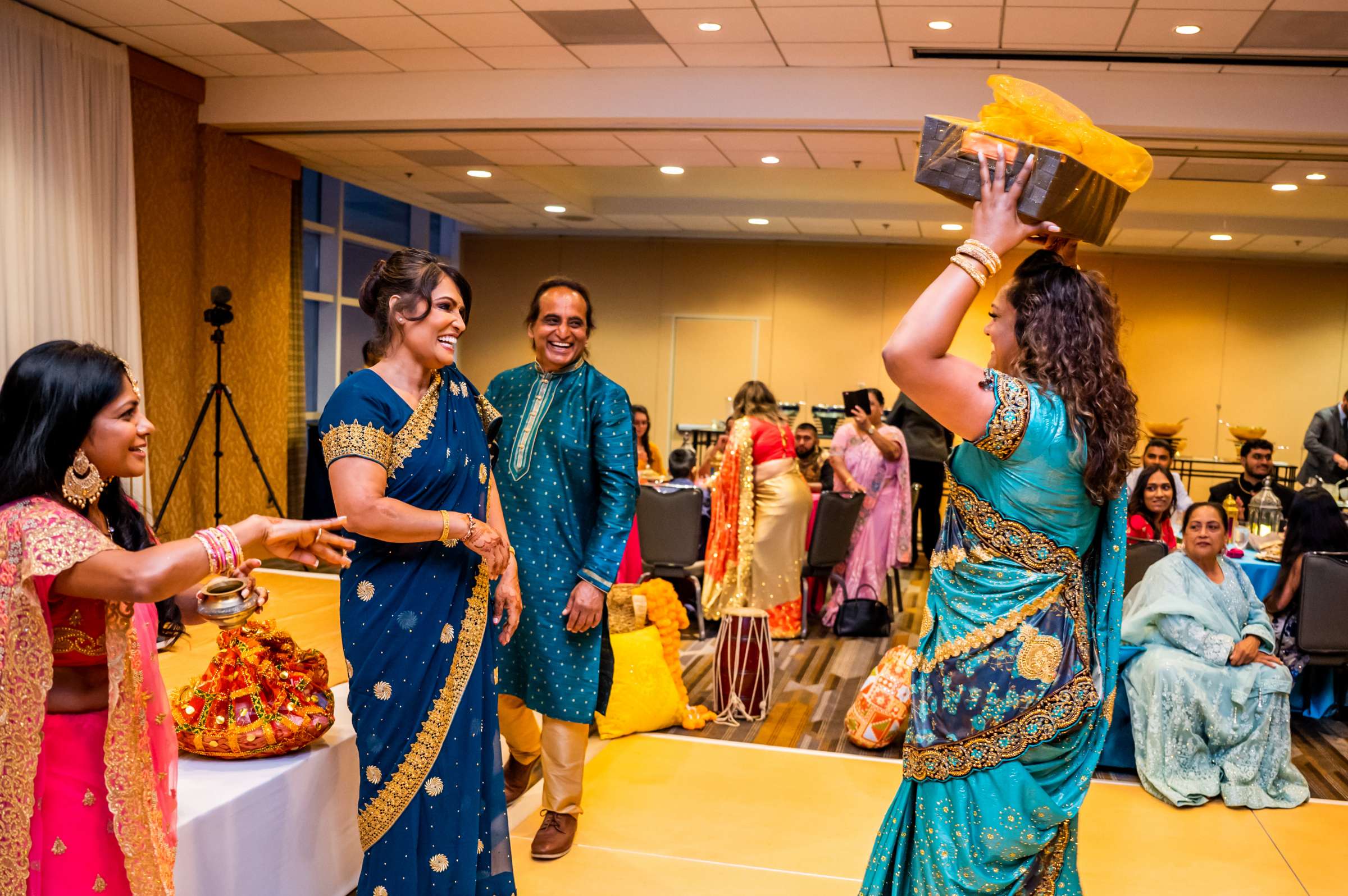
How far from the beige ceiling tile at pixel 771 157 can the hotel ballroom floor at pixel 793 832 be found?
177 inches

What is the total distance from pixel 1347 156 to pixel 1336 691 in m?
3.35

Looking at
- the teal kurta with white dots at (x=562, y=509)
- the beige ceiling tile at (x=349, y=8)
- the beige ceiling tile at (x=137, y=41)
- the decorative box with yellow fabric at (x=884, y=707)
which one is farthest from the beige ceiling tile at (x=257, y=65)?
the decorative box with yellow fabric at (x=884, y=707)

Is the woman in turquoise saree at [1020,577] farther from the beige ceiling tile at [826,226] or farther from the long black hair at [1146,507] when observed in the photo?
the beige ceiling tile at [826,226]

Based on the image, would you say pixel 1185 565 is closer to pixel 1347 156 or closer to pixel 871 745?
pixel 871 745

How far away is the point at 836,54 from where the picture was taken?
6.02 meters

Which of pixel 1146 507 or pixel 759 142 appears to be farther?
pixel 759 142

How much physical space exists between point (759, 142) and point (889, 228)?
3985 millimetres

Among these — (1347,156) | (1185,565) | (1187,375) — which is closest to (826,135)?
(1347,156)

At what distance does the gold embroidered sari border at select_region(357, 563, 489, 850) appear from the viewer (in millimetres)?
2268

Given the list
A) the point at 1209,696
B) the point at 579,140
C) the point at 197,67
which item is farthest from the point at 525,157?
the point at 1209,696

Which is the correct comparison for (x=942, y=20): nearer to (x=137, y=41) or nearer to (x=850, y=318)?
(x=137, y=41)

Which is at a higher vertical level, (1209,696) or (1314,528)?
(1314,528)

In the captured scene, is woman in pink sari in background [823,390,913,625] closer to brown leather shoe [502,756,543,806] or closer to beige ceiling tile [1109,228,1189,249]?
brown leather shoe [502,756,543,806]

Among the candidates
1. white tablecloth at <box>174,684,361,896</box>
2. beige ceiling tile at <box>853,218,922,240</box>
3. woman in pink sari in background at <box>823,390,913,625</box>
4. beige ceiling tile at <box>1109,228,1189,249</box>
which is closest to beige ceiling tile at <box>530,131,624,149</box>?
woman in pink sari in background at <box>823,390,913,625</box>
